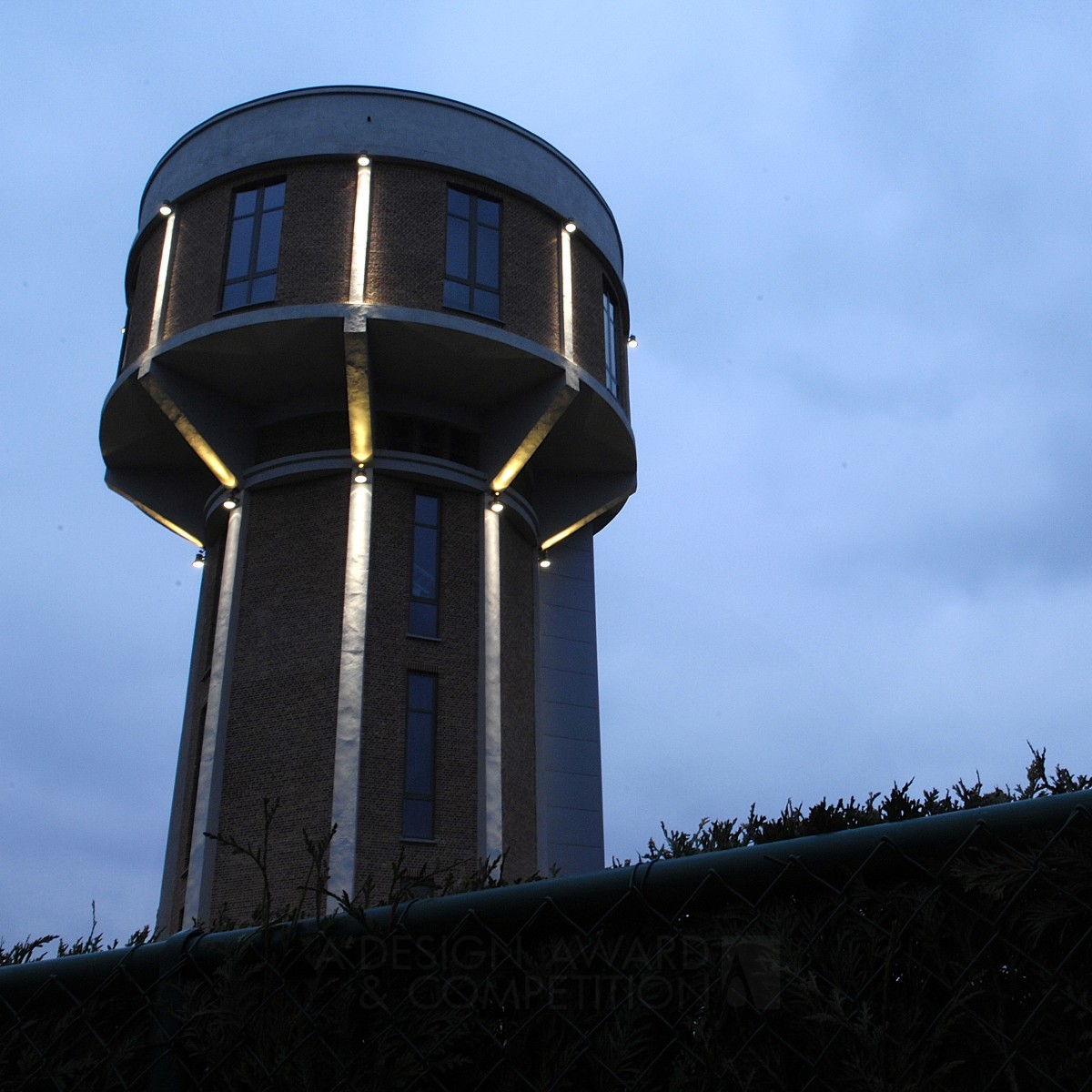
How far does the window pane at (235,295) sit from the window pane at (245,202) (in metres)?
1.58

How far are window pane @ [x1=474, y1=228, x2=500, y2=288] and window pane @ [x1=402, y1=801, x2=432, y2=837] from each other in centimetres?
865

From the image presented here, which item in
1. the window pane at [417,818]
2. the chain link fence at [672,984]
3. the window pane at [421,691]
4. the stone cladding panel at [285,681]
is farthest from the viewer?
the window pane at [421,691]

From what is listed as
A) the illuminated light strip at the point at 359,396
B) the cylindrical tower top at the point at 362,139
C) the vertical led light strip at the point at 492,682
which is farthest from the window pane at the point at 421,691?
the cylindrical tower top at the point at 362,139

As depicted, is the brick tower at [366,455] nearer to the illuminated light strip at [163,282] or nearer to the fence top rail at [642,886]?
the illuminated light strip at [163,282]

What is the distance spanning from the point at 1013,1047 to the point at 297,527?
19637 mm

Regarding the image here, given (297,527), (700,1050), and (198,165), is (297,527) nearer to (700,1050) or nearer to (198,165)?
(198,165)

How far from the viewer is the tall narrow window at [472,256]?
20.8m

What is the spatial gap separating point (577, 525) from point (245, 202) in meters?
8.33

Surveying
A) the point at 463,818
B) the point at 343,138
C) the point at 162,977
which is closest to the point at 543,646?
the point at 463,818

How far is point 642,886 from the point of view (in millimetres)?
2082

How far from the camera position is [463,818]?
19.3 m

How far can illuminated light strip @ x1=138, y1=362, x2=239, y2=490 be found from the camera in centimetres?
2033

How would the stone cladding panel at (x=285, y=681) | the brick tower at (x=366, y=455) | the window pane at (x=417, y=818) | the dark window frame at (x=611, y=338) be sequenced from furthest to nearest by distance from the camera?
1. the dark window frame at (x=611, y=338)
2. the brick tower at (x=366, y=455)
3. the window pane at (x=417, y=818)
4. the stone cladding panel at (x=285, y=681)

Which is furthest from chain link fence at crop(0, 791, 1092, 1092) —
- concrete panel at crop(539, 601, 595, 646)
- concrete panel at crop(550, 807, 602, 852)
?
concrete panel at crop(539, 601, 595, 646)
